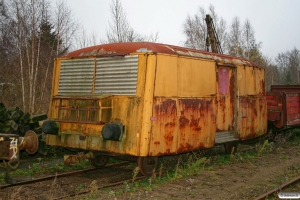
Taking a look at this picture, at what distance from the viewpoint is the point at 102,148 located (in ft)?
22.2

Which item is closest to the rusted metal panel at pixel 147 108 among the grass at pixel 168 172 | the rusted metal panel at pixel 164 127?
the rusted metal panel at pixel 164 127

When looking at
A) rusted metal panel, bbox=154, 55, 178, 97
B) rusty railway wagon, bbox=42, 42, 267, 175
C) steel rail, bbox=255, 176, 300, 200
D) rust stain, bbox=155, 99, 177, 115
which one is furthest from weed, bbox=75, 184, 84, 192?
steel rail, bbox=255, 176, 300, 200

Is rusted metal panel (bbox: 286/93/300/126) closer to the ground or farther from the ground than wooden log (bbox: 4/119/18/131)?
farther from the ground

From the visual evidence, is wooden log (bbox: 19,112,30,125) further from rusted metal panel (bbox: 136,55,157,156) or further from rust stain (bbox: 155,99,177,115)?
rust stain (bbox: 155,99,177,115)

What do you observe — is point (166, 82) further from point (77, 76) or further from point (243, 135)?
point (243, 135)

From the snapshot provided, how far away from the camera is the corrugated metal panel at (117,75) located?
659 centimetres

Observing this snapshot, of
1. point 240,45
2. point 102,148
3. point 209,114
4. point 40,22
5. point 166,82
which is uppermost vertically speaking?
point 240,45

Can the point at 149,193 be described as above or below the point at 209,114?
below

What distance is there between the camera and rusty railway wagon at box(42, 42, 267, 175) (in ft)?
21.1

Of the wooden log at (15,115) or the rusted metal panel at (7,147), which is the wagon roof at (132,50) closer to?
the rusted metal panel at (7,147)

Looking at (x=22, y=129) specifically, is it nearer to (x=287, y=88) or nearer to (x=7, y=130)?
(x=7, y=130)

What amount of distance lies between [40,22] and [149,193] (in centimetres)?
1564

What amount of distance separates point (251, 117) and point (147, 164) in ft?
14.0

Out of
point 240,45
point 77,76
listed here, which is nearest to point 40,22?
point 77,76
